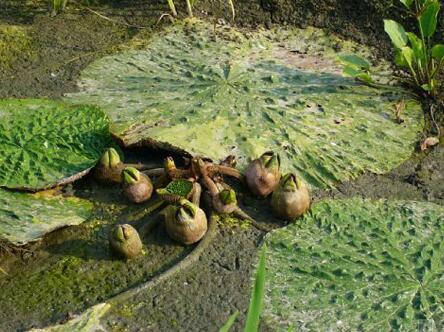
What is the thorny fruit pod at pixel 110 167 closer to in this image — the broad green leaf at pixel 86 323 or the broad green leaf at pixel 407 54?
the broad green leaf at pixel 86 323

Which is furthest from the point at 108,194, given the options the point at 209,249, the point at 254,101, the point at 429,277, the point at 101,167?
the point at 429,277

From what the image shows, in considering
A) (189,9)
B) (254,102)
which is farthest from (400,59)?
(189,9)

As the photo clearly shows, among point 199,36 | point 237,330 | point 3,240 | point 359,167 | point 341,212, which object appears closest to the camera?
point 237,330

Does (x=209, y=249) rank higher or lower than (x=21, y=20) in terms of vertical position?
lower

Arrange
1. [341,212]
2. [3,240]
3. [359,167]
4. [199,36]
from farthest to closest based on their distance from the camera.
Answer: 1. [199,36]
2. [359,167]
3. [341,212]
4. [3,240]

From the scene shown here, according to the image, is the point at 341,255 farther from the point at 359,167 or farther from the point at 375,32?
the point at 375,32

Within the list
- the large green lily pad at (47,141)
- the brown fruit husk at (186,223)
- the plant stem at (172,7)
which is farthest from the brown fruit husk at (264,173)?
the plant stem at (172,7)

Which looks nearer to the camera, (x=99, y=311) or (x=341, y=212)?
(x=99, y=311)
